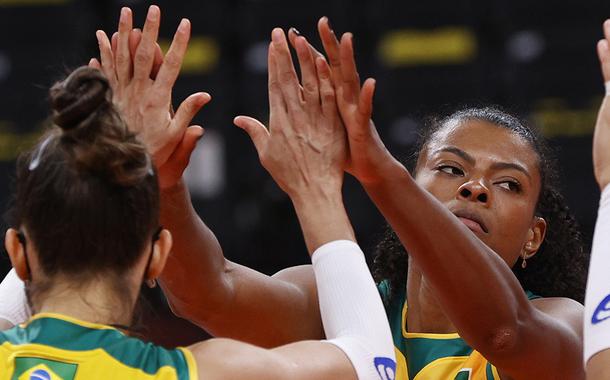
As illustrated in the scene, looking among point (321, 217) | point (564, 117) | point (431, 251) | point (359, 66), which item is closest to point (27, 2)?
point (359, 66)

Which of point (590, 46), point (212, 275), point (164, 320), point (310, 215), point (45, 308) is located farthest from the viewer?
point (164, 320)

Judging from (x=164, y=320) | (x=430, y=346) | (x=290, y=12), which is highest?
(x=290, y=12)

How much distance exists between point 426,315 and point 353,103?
88cm

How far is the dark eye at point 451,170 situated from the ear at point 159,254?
109 cm

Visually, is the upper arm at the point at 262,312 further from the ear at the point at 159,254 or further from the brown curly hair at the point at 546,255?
the ear at the point at 159,254

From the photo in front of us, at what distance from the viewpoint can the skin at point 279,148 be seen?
2.02m

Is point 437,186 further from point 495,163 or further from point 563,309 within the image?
point 563,309

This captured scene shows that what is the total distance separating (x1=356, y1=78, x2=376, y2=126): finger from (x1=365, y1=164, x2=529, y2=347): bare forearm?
0.17 metres

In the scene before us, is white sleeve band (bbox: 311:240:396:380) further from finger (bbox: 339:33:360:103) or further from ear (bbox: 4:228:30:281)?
ear (bbox: 4:228:30:281)

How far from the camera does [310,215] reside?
2.25m

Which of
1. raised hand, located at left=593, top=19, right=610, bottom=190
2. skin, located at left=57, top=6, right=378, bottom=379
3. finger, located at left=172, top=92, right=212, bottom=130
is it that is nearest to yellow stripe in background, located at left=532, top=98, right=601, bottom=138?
skin, located at left=57, top=6, right=378, bottom=379

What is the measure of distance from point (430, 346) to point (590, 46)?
2.92 meters

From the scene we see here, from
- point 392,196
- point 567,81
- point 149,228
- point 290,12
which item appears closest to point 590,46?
point 567,81

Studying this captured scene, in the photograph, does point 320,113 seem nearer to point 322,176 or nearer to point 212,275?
point 322,176
